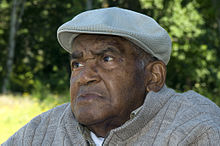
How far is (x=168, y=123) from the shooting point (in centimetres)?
213

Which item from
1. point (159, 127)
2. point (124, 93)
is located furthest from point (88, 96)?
point (159, 127)

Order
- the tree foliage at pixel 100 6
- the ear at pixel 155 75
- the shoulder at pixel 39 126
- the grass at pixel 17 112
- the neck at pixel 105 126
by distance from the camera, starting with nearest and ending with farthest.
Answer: the neck at pixel 105 126, the ear at pixel 155 75, the shoulder at pixel 39 126, the grass at pixel 17 112, the tree foliage at pixel 100 6

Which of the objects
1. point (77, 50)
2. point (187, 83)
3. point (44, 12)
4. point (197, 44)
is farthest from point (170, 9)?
point (77, 50)

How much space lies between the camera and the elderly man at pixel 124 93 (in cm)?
211

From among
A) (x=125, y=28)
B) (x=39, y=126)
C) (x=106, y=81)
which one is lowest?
(x=39, y=126)

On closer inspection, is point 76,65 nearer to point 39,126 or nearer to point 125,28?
point 125,28

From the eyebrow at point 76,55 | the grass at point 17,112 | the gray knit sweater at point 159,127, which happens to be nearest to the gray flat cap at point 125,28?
the eyebrow at point 76,55

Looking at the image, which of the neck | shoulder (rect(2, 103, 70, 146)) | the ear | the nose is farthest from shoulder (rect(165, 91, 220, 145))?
shoulder (rect(2, 103, 70, 146))

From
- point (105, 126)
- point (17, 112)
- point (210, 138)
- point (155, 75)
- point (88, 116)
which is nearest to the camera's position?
point (210, 138)

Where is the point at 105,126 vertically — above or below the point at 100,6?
above

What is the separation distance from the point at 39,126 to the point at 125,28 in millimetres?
850

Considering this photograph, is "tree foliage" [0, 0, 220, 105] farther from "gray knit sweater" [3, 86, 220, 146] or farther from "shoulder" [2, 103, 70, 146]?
"gray knit sweater" [3, 86, 220, 146]

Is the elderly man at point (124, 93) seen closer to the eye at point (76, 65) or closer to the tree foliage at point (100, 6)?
the eye at point (76, 65)

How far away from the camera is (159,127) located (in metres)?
2.15
